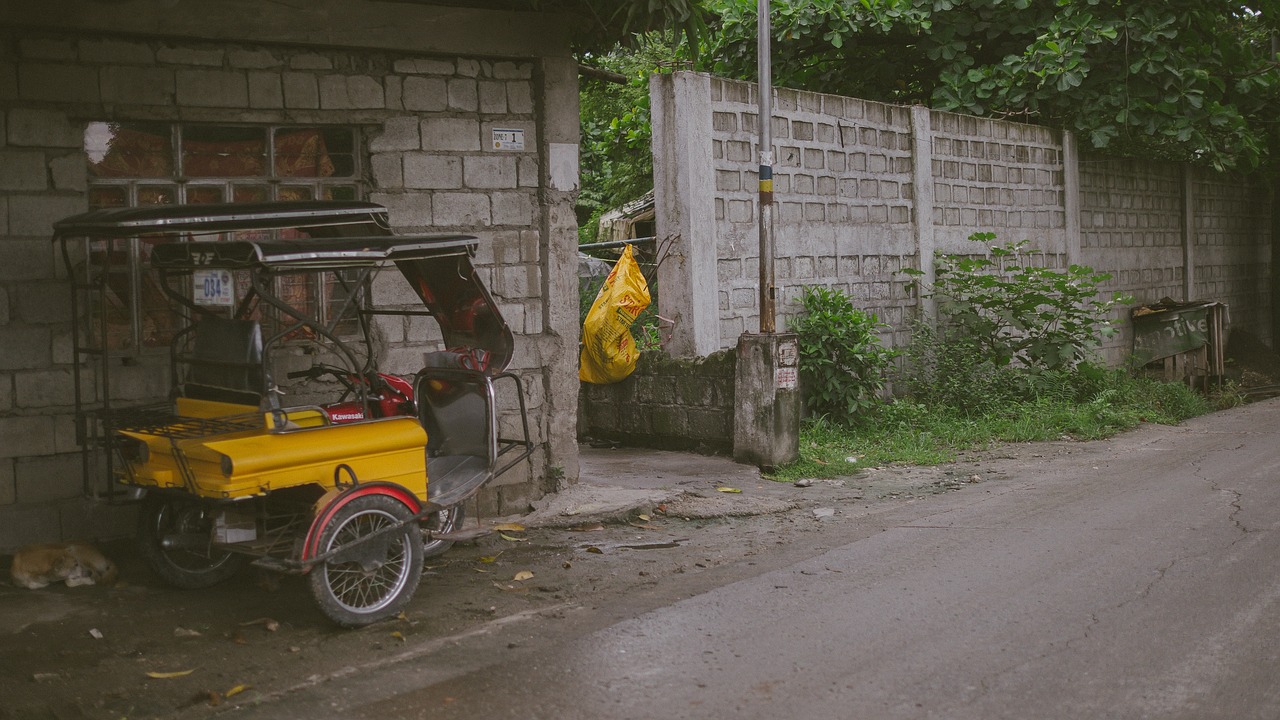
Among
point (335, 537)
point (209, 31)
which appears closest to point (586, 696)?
point (335, 537)

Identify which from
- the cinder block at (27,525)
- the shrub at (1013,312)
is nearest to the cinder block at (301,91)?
the cinder block at (27,525)

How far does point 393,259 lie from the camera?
5895mm

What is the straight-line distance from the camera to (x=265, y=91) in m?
7.09

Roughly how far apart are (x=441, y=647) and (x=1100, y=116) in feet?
41.3

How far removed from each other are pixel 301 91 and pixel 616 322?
3641 mm

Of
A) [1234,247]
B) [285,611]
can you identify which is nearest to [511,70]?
[285,611]

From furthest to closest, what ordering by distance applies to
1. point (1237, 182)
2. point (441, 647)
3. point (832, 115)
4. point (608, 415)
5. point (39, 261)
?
point (1237, 182) < point (832, 115) < point (608, 415) < point (39, 261) < point (441, 647)

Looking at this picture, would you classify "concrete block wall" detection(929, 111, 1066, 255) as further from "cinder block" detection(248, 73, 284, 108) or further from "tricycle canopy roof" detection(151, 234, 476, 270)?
"tricycle canopy roof" detection(151, 234, 476, 270)

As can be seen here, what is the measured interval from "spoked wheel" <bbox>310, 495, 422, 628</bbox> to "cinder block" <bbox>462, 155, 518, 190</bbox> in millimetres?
2800

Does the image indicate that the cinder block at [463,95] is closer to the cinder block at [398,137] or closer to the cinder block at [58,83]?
the cinder block at [398,137]

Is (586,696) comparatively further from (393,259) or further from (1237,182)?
(1237,182)

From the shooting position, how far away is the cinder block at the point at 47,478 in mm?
6492

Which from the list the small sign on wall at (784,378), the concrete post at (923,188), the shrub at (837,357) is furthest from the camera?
the concrete post at (923,188)

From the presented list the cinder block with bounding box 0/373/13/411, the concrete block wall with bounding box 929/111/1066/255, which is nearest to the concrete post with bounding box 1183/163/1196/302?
the concrete block wall with bounding box 929/111/1066/255
